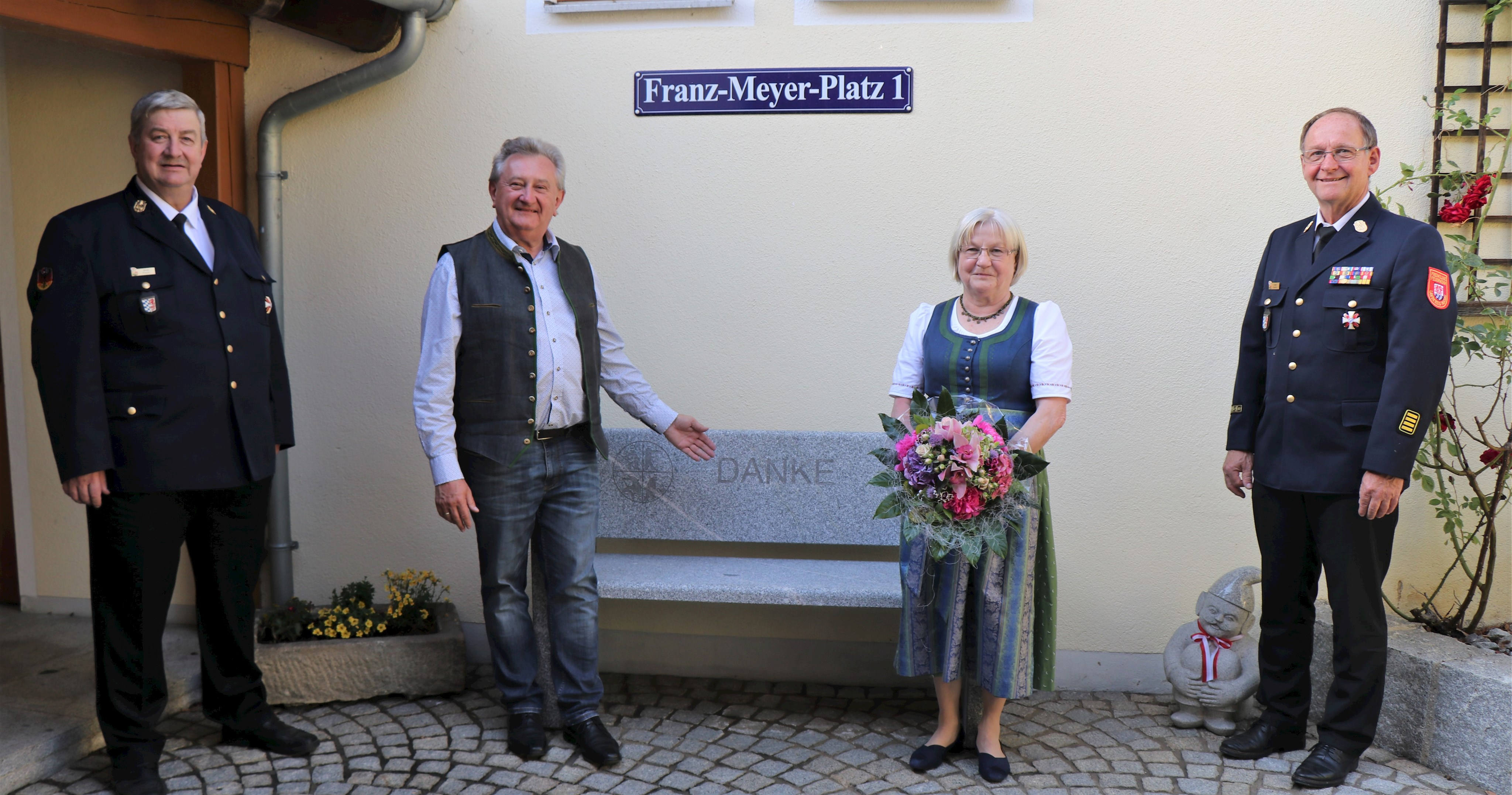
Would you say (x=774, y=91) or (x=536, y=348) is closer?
(x=536, y=348)

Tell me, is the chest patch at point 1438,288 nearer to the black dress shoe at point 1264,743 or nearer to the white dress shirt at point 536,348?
the black dress shoe at point 1264,743

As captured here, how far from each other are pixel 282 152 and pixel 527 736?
266 cm

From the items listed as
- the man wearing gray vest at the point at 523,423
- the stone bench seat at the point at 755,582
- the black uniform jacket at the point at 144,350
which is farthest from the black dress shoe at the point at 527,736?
the black uniform jacket at the point at 144,350

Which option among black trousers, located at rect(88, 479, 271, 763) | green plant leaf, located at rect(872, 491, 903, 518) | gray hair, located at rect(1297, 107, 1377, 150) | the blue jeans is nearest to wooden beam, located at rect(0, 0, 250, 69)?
black trousers, located at rect(88, 479, 271, 763)

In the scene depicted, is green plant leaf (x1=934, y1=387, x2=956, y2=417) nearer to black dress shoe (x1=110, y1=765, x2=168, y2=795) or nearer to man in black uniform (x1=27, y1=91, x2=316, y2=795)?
man in black uniform (x1=27, y1=91, x2=316, y2=795)

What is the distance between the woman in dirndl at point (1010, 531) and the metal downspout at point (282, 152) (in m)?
2.34

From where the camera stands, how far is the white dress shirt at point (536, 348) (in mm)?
3352

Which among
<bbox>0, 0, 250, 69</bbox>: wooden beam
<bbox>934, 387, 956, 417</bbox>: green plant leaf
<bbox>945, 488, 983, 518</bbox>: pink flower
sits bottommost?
<bbox>945, 488, 983, 518</bbox>: pink flower

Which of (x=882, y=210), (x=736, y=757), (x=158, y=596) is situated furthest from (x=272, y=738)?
(x=882, y=210)

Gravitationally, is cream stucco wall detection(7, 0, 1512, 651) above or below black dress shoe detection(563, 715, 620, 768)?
above

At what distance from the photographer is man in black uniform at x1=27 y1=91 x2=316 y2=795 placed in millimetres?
3074

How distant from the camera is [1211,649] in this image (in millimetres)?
3768

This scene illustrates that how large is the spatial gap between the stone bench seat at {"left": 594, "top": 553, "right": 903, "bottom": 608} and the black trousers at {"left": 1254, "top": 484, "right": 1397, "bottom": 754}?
48.8 inches

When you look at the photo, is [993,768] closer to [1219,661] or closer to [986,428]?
[1219,661]
